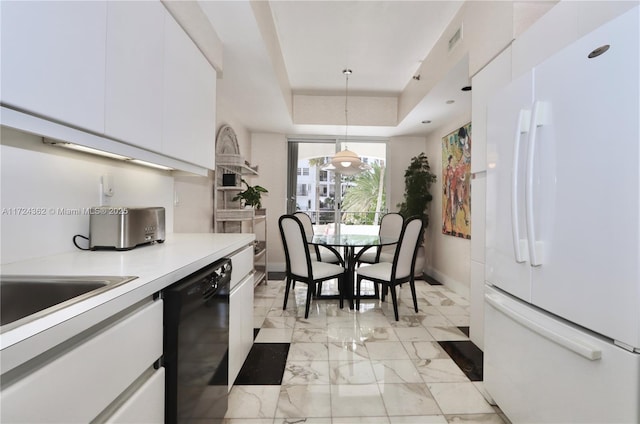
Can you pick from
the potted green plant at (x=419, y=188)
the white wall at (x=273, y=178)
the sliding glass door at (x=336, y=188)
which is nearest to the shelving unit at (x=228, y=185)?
the white wall at (x=273, y=178)

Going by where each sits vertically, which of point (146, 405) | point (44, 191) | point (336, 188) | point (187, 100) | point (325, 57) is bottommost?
point (146, 405)

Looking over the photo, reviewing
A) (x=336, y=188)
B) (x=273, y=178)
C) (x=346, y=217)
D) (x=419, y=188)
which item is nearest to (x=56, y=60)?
(x=273, y=178)

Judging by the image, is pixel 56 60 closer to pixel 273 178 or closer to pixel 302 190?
pixel 273 178

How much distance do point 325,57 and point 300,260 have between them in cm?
238

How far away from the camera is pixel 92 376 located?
0.68 metres

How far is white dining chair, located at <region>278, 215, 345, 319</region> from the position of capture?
306 centimetres

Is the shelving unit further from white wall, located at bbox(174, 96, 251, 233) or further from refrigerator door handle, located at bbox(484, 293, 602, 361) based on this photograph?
refrigerator door handle, located at bbox(484, 293, 602, 361)

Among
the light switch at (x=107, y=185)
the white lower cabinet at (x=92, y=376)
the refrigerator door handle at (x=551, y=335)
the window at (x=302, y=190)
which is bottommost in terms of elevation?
the refrigerator door handle at (x=551, y=335)

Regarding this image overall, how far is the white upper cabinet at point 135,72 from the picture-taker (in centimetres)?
118

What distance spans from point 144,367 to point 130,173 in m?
1.31

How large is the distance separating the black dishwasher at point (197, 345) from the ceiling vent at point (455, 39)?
2.73m

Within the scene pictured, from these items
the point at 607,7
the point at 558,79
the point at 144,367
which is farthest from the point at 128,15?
the point at 607,7

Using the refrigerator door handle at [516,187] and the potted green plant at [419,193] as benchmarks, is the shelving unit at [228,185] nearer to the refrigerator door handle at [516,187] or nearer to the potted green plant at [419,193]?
the potted green plant at [419,193]

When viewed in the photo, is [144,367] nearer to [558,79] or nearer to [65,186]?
[65,186]
